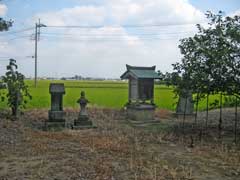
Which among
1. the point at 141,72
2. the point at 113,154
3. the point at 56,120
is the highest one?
the point at 141,72

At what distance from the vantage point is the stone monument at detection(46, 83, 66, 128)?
567 inches

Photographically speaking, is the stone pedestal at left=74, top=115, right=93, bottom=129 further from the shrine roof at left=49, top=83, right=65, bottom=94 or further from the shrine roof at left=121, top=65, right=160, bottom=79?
the shrine roof at left=121, top=65, right=160, bottom=79

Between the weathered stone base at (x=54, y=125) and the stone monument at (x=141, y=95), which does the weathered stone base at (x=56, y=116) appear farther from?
the stone monument at (x=141, y=95)

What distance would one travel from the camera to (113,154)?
29.0ft

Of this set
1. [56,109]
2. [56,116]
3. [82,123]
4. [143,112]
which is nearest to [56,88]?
[56,109]

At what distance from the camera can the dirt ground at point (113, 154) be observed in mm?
7023

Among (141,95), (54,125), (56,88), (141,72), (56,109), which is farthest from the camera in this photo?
(141,72)

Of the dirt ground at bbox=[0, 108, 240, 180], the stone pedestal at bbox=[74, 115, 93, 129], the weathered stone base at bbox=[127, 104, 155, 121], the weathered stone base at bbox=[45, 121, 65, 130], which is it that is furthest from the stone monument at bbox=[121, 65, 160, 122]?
the weathered stone base at bbox=[45, 121, 65, 130]

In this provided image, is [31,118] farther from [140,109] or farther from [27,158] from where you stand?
[27,158]

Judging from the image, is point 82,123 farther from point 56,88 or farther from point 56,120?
point 56,88

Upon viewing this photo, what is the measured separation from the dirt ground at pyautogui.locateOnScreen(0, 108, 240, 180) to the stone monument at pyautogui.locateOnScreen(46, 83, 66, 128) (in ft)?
2.11

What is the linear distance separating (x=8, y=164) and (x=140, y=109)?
35.3 ft

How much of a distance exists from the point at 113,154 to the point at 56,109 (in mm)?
6631

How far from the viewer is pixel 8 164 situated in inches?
304
